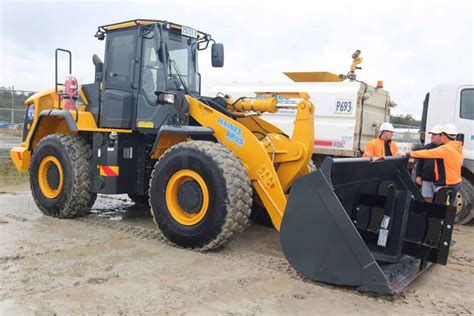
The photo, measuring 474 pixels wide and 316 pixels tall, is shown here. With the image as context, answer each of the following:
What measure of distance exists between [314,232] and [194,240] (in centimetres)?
149

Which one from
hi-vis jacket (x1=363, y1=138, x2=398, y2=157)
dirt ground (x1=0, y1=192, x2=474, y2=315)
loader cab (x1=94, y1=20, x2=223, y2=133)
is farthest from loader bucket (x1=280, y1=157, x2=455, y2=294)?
loader cab (x1=94, y1=20, x2=223, y2=133)

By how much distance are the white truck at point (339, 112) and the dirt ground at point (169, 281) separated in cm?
300

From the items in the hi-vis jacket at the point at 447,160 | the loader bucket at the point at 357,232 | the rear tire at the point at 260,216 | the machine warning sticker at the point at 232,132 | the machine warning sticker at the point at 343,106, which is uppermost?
the machine warning sticker at the point at 343,106

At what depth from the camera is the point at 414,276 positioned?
416 cm

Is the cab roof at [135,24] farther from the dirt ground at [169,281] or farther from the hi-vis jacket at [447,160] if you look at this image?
the hi-vis jacket at [447,160]

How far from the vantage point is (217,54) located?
6.54 metres

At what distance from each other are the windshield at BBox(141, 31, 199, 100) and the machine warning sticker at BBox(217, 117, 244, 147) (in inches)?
47.4

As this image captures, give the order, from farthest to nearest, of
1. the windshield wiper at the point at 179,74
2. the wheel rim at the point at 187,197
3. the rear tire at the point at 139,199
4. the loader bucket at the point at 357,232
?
the rear tire at the point at 139,199 → the windshield wiper at the point at 179,74 → the wheel rim at the point at 187,197 → the loader bucket at the point at 357,232

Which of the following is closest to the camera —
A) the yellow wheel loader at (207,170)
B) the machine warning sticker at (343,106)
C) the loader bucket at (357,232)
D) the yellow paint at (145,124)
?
the loader bucket at (357,232)

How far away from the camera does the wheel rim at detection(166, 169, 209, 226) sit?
4.93 m

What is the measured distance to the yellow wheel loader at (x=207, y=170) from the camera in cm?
404

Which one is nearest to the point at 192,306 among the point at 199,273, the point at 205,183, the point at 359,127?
the point at 199,273

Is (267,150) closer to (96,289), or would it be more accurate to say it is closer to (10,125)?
(96,289)

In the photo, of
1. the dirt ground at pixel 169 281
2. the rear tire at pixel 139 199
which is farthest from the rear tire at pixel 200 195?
the rear tire at pixel 139 199
